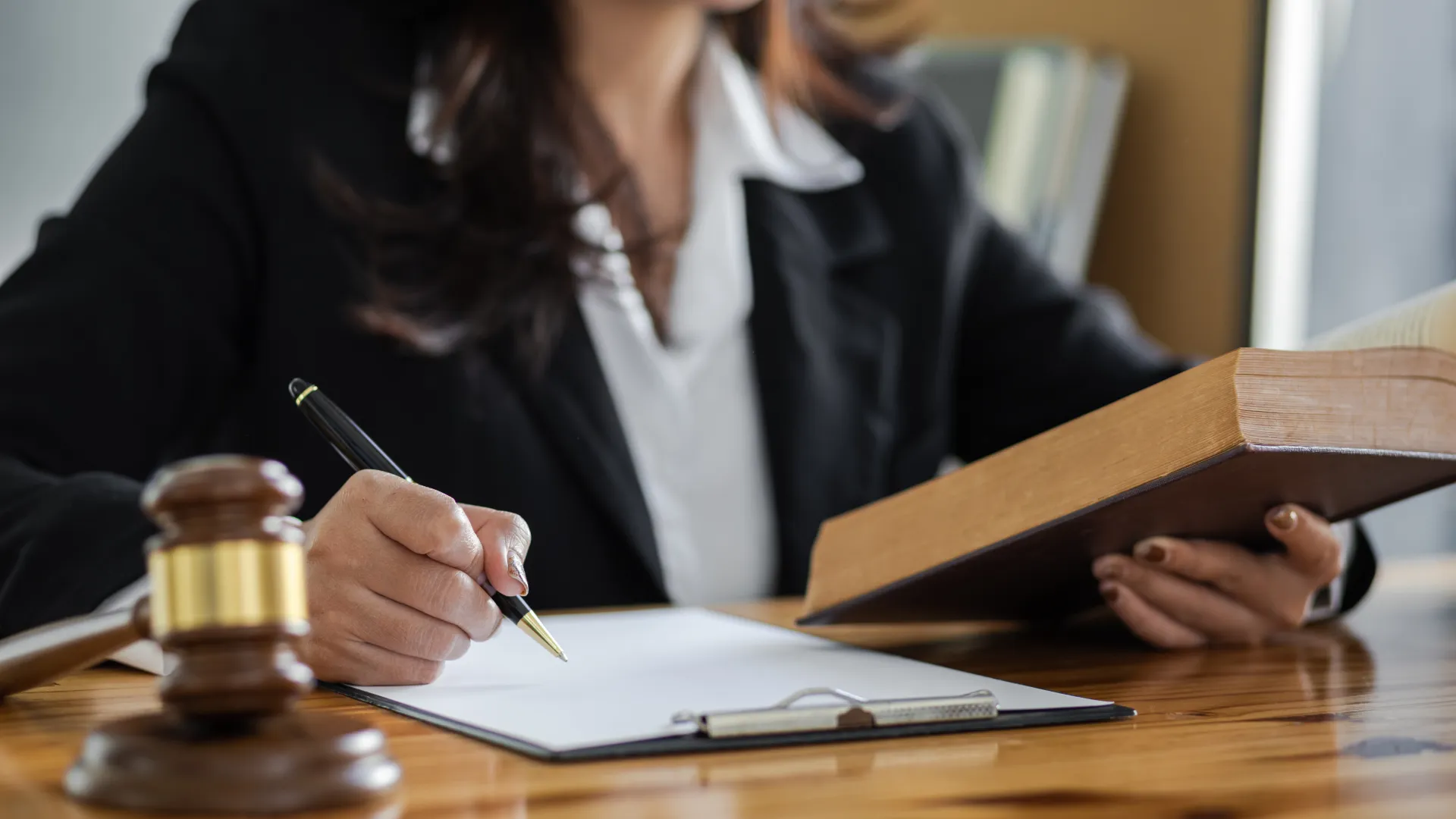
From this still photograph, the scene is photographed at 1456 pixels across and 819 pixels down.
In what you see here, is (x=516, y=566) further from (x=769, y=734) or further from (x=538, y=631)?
(x=769, y=734)

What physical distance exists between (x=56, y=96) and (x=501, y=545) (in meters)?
1.98

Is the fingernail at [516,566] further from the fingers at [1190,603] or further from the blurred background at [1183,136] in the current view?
the blurred background at [1183,136]

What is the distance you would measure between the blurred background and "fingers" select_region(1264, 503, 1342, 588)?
1.16m

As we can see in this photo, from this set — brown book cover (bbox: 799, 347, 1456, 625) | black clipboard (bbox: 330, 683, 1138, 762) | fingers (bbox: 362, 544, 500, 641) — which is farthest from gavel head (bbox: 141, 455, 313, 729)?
brown book cover (bbox: 799, 347, 1456, 625)

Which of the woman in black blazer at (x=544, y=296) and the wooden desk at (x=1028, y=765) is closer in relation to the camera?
the wooden desk at (x=1028, y=765)

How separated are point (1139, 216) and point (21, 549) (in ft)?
5.76

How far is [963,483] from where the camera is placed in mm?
647

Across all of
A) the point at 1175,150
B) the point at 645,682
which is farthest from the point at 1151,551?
Result: the point at 1175,150

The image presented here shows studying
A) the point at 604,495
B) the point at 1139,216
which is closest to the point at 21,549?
the point at 604,495

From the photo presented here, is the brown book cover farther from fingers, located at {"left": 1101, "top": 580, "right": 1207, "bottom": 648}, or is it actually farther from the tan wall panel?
the tan wall panel

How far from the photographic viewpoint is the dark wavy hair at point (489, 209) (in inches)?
44.6

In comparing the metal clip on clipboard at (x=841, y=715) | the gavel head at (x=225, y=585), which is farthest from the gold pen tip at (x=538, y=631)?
the gavel head at (x=225, y=585)

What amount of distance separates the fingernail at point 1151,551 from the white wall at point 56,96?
194 centimetres

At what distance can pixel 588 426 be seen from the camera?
1126 mm
